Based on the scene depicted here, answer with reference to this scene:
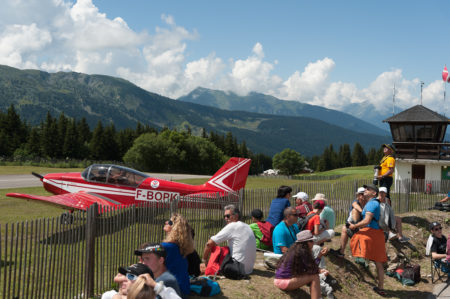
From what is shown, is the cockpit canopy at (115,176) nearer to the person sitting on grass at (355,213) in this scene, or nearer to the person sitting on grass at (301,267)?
the person sitting on grass at (355,213)

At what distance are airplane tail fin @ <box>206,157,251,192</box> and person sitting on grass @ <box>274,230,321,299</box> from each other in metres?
8.09

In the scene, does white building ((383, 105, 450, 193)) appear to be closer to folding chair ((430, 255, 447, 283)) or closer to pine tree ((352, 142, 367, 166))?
folding chair ((430, 255, 447, 283))

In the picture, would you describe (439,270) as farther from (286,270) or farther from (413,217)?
(286,270)

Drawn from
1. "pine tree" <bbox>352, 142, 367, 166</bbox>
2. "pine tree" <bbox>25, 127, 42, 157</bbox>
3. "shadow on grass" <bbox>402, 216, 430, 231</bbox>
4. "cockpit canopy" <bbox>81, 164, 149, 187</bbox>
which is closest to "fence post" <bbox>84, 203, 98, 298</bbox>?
"cockpit canopy" <bbox>81, 164, 149, 187</bbox>

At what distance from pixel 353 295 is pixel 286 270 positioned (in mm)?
2966

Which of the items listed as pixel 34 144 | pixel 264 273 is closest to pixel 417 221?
pixel 264 273

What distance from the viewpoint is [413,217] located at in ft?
46.9

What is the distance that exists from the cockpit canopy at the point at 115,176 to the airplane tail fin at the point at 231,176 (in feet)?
9.13

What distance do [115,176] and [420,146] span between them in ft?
83.4

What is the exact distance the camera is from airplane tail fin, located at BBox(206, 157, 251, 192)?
14844mm

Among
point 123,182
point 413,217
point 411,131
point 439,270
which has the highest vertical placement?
point 411,131

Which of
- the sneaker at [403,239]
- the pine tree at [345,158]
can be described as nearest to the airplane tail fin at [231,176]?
the sneaker at [403,239]

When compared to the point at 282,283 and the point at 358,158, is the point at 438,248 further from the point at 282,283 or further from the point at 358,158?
the point at 358,158

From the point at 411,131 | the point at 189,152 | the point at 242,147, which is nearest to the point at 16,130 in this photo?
the point at 189,152
